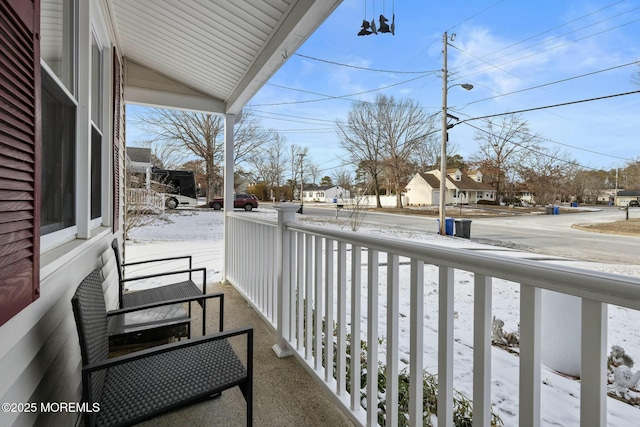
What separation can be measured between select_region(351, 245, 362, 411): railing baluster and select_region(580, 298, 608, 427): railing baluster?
0.83 m

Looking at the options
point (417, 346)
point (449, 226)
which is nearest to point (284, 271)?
point (417, 346)

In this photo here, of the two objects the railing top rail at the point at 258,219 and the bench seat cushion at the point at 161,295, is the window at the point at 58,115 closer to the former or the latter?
the bench seat cushion at the point at 161,295

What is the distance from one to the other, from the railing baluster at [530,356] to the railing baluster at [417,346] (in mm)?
325

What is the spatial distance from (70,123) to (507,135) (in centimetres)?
1191

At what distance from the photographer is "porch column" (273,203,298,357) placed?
6.84ft

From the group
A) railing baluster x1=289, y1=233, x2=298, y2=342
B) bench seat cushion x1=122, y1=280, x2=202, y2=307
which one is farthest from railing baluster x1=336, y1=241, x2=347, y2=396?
bench seat cushion x1=122, y1=280, x2=202, y2=307

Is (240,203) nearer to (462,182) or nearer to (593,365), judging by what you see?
(462,182)

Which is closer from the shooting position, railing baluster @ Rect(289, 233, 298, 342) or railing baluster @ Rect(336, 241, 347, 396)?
railing baluster @ Rect(336, 241, 347, 396)

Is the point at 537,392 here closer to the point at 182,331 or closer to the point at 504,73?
the point at 182,331

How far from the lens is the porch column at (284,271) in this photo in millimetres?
2084

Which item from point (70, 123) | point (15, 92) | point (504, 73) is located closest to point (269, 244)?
point (70, 123)

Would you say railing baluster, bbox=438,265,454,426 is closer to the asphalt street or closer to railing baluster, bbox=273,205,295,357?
railing baluster, bbox=273,205,295,357

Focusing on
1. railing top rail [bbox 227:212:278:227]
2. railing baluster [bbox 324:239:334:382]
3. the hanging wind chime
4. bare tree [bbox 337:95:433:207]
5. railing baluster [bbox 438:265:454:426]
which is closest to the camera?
railing baluster [bbox 438:265:454:426]

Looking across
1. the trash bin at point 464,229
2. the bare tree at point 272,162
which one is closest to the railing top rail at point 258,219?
the trash bin at point 464,229
